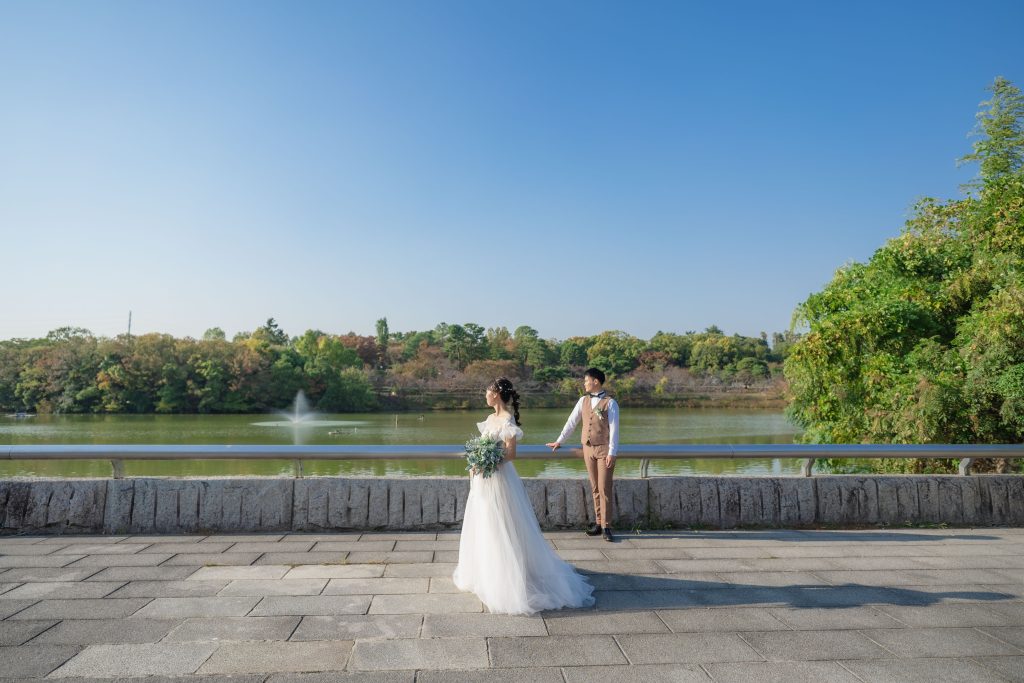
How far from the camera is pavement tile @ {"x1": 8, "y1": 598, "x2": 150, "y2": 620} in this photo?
3.88m

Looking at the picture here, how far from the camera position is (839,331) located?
536 inches

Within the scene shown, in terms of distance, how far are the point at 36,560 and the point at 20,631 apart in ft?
5.68

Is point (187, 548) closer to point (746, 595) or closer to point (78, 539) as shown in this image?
point (78, 539)

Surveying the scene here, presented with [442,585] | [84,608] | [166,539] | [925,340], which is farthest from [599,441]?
[925,340]

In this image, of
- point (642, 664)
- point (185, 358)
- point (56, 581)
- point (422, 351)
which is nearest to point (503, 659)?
point (642, 664)

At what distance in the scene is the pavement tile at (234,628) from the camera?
11.8 feet

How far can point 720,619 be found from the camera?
3.91 metres

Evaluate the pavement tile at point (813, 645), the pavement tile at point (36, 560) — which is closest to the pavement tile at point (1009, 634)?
the pavement tile at point (813, 645)

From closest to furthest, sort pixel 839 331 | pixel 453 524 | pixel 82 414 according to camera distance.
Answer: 1. pixel 453 524
2. pixel 839 331
3. pixel 82 414

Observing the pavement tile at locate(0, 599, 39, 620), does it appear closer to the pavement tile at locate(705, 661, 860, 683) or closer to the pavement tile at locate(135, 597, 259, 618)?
the pavement tile at locate(135, 597, 259, 618)

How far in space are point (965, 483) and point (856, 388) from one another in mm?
7748

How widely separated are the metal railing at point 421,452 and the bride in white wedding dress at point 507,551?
3.67 ft

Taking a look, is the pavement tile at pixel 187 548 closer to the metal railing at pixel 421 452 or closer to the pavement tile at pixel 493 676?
the metal railing at pixel 421 452

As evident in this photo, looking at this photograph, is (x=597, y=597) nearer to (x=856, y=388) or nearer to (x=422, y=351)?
(x=856, y=388)
